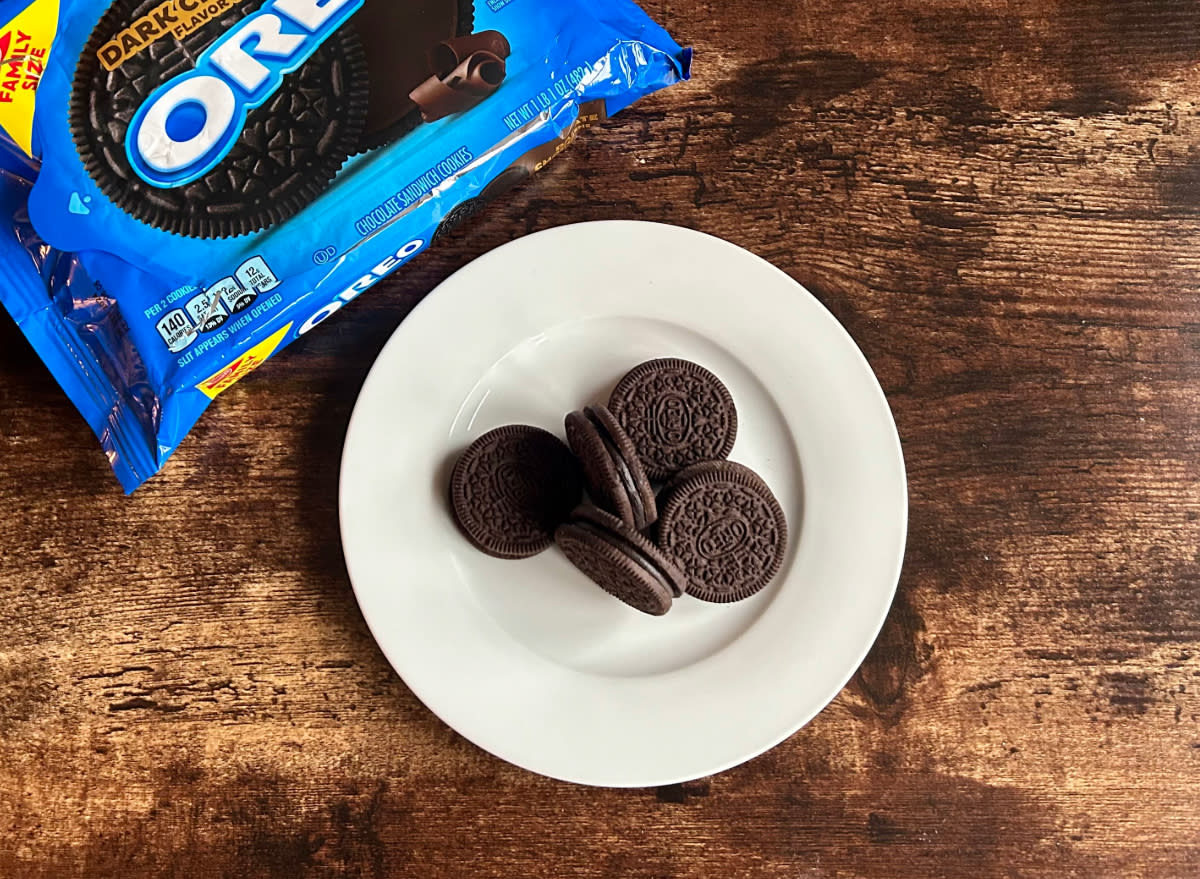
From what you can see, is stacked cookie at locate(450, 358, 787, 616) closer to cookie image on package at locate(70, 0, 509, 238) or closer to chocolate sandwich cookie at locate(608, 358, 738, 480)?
chocolate sandwich cookie at locate(608, 358, 738, 480)

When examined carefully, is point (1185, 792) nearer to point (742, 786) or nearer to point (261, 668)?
point (742, 786)

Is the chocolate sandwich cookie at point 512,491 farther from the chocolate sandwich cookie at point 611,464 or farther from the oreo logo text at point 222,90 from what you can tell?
the oreo logo text at point 222,90

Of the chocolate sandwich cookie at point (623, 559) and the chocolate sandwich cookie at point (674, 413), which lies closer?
the chocolate sandwich cookie at point (623, 559)

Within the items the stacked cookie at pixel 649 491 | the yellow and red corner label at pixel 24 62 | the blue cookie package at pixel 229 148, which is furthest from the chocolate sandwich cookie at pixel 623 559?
the yellow and red corner label at pixel 24 62

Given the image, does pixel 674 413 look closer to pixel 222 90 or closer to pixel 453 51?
pixel 453 51

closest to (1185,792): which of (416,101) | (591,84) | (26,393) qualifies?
(591,84)

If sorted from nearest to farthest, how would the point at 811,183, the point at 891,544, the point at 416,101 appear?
the point at 416,101 < the point at 891,544 < the point at 811,183
